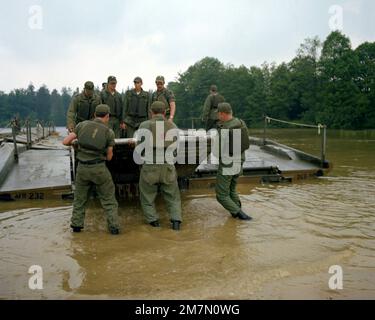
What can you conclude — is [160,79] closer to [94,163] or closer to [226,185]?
[226,185]

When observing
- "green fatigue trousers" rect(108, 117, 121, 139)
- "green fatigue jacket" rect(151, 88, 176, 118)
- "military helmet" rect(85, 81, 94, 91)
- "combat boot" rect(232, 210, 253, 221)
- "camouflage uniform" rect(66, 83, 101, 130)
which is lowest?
"combat boot" rect(232, 210, 253, 221)

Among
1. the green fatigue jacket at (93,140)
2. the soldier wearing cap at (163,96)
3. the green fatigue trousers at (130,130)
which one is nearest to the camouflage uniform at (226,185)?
the soldier wearing cap at (163,96)

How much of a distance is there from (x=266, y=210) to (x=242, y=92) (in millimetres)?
73675

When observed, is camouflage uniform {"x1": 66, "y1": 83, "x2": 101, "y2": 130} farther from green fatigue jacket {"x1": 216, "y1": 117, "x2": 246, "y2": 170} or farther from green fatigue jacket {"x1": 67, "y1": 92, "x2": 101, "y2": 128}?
green fatigue jacket {"x1": 216, "y1": 117, "x2": 246, "y2": 170}

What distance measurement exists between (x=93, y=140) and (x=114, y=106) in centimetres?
256

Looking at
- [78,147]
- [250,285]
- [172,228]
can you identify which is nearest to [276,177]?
[172,228]

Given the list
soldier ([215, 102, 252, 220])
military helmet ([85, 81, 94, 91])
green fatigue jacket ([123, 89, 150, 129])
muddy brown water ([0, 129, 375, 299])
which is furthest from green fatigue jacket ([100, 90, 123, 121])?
soldier ([215, 102, 252, 220])

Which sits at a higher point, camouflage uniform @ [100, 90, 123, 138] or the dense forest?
the dense forest

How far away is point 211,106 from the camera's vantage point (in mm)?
9562

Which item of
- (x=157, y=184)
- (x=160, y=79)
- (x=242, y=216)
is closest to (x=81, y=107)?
(x=160, y=79)

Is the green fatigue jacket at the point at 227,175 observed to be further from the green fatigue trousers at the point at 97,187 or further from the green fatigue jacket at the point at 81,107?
the green fatigue jacket at the point at 81,107

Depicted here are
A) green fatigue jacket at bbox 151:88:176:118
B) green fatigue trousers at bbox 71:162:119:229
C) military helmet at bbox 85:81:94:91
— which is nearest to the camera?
green fatigue trousers at bbox 71:162:119:229

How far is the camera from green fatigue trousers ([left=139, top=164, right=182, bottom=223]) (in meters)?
6.24
